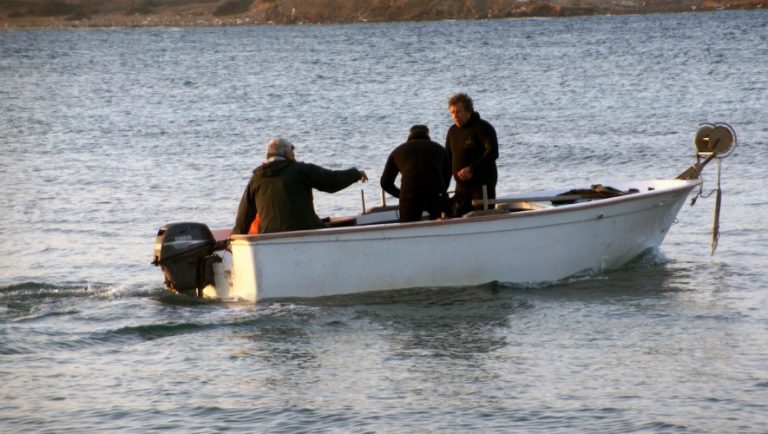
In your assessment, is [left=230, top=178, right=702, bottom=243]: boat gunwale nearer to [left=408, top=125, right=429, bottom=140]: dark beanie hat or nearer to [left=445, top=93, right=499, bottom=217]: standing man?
[left=445, top=93, right=499, bottom=217]: standing man

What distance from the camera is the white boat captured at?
11.3 metres

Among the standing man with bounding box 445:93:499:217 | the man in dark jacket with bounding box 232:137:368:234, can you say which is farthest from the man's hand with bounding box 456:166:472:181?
the man in dark jacket with bounding box 232:137:368:234

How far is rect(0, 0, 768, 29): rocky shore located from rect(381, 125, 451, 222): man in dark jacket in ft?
390

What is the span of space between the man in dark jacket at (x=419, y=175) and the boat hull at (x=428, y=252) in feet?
1.87

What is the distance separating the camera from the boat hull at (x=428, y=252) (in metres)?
11.2

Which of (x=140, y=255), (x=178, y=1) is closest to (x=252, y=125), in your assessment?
(x=140, y=255)

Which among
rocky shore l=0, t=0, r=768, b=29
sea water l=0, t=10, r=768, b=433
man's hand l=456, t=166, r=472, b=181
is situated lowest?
sea water l=0, t=10, r=768, b=433

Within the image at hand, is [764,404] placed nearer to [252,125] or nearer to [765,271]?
[765,271]

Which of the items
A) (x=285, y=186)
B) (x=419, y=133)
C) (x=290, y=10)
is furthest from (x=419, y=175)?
(x=290, y=10)

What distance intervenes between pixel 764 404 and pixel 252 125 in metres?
26.1

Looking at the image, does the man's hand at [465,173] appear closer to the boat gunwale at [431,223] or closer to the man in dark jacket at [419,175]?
the man in dark jacket at [419,175]

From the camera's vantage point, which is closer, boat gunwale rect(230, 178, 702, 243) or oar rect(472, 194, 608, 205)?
boat gunwale rect(230, 178, 702, 243)

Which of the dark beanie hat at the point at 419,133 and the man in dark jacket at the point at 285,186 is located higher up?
the dark beanie hat at the point at 419,133

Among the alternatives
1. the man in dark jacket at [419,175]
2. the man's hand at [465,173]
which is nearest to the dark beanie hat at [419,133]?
the man in dark jacket at [419,175]
